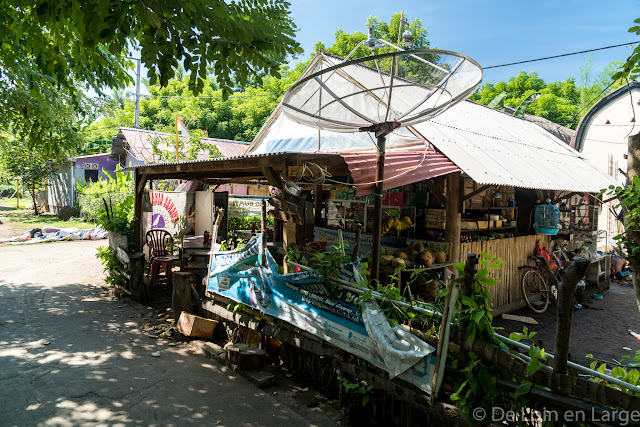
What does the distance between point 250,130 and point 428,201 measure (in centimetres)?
2388

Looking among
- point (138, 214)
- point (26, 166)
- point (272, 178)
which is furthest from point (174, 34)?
point (26, 166)

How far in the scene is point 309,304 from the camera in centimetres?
472

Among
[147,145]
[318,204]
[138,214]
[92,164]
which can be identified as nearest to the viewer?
[318,204]

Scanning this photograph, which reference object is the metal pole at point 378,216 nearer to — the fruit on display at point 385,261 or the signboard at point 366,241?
the fruit on display at point 385,261

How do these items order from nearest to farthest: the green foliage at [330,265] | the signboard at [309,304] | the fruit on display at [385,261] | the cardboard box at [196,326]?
the signboard at [309,304] → the green foliage at [330,265] → the cardboard box at [196,326] → the fruit on display at [385,261]

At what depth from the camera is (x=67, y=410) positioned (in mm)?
4098

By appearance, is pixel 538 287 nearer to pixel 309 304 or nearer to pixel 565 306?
pixel 309 304

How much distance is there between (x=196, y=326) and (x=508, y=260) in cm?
667

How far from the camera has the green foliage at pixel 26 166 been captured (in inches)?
916

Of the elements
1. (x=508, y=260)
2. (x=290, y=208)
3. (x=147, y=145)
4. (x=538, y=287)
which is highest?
(x=147, y=145)

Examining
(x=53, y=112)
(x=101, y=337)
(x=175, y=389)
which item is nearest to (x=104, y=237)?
(x=53, y=112)

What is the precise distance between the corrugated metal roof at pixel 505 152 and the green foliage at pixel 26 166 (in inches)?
933

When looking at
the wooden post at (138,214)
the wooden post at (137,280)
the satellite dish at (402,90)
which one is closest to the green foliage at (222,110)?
the wooden post at (138,214)

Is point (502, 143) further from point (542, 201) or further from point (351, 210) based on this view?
point (351, 210)
